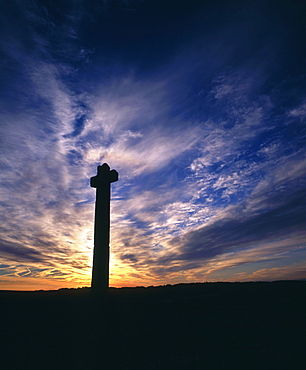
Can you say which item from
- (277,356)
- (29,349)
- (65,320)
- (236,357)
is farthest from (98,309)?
(277,356)

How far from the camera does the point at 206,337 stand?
12.7ft

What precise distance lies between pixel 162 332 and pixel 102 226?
5281 millimetres

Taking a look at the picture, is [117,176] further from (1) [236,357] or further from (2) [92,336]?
(1) [236,357]

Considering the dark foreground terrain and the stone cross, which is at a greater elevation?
the stone cross

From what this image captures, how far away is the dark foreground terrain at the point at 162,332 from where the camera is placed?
353 cm

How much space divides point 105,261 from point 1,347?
467 cm

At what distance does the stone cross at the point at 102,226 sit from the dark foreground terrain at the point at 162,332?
3.23 metres

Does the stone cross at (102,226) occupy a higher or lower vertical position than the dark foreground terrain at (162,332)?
higher

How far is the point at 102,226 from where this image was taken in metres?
8.98

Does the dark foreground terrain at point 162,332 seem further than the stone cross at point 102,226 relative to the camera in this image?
No

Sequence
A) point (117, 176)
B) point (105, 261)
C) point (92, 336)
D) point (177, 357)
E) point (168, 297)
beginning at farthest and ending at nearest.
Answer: point (117, 176), point (105, 261), point (168, 297), point (92, 336), point (177, 357)

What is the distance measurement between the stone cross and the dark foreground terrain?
3.23 metres

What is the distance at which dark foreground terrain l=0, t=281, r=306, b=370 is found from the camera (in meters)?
3.53

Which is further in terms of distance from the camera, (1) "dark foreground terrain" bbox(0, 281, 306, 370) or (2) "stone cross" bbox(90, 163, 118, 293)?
(2) "stone cross" bbox(90, 163, 118, 293)
